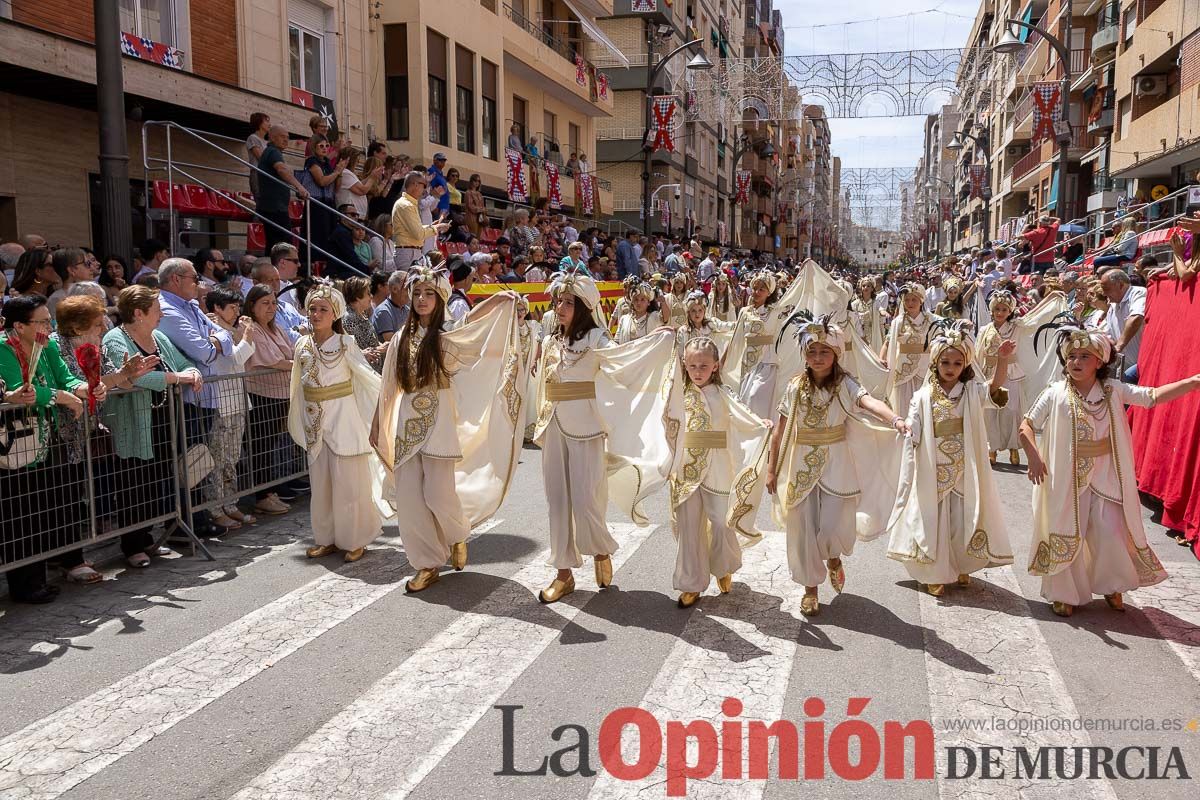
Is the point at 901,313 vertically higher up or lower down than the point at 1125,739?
higher up

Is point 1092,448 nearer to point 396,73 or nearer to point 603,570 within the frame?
point 603,570

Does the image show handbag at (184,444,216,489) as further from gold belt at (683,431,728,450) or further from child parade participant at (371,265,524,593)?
gold belt at (683,431,728,450)

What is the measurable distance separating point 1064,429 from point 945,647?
159cm

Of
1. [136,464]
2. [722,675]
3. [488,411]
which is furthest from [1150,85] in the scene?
[136,464]

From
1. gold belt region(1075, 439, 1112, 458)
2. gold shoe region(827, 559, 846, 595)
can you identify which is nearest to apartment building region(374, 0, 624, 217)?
gold shoe region(827, 559, 846, 595)

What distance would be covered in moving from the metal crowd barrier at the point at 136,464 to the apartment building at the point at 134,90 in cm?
539

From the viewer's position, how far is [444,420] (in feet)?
20.8

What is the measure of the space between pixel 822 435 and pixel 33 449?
16.0ft

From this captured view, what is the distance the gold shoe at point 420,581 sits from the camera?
20.4 feet

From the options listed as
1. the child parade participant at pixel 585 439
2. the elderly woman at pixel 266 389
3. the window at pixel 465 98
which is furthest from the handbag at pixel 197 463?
the window at pixel 465 98

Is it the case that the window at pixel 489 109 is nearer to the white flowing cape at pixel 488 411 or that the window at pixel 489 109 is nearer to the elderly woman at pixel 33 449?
the white flowing cape at pixel 488 411

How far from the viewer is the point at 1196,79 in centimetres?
→ 2298

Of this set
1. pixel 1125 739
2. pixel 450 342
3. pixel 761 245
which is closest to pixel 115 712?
pixel 450 342

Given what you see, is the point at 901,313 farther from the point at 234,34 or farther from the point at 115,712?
the point at 234,34
